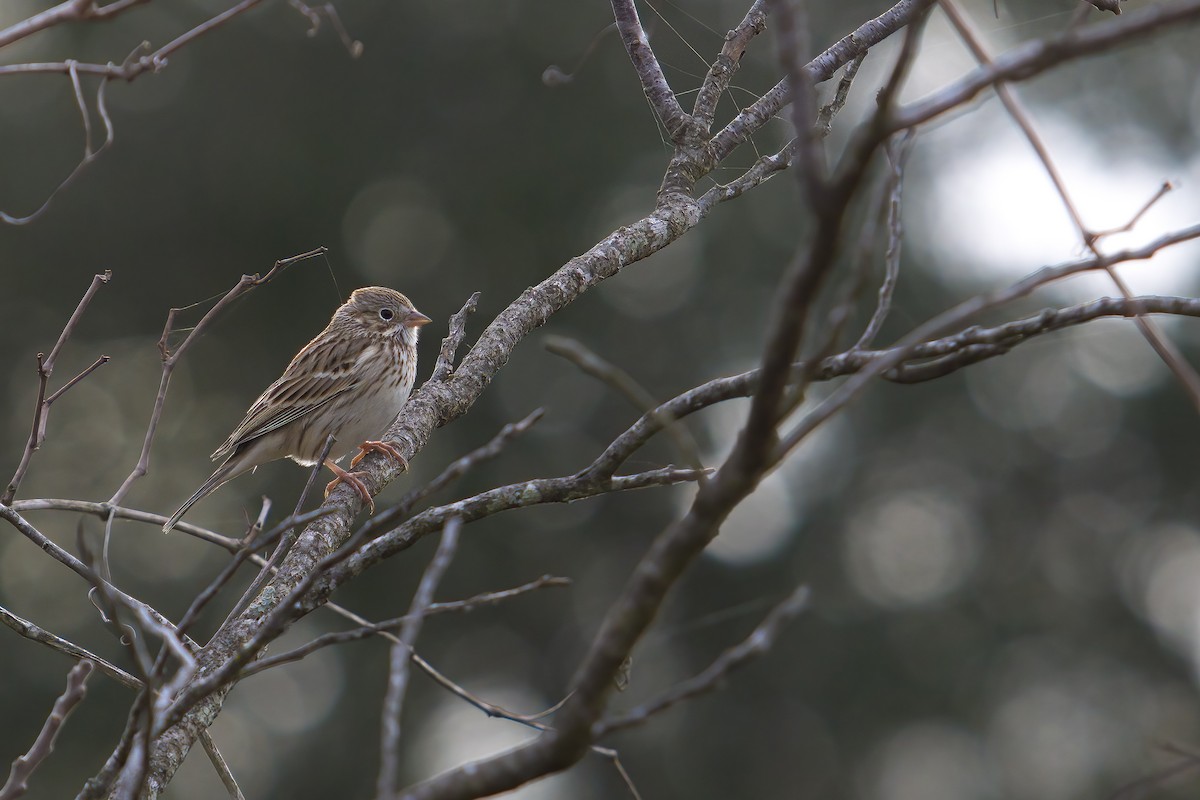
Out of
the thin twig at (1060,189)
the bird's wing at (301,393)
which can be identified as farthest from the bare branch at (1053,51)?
the bird's wing at (301,393)

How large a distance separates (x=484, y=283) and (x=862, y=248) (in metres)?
17.2

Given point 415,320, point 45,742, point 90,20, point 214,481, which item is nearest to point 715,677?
point 45,742

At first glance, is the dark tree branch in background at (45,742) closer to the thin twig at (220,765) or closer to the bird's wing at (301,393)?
the thin twig at (220,765)

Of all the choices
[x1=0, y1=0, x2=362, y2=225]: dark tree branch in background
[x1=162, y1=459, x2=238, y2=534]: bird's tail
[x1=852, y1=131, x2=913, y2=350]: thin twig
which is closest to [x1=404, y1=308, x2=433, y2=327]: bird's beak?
[x1=162, y1=459, x2=238, y2=534]: bird's tail

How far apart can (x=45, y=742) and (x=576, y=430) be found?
17.3 metres

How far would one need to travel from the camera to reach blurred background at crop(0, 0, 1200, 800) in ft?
55.3

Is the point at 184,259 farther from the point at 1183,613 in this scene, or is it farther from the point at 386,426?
the point at 1183,613

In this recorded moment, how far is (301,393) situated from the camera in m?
6.19

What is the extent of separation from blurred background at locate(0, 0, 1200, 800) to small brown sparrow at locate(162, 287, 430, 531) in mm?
9000

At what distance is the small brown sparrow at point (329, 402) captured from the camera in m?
5.98

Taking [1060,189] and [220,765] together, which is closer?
[1060,189]

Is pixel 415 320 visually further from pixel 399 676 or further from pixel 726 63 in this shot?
pixel 399 676

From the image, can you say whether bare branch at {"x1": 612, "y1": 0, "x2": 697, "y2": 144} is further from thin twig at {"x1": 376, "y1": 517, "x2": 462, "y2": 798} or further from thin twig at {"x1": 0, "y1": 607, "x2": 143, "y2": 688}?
thin twig at {"x1": 376, "y1": 517, "x2": 462, "y2": 798}

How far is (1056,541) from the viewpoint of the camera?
68.9 feet
